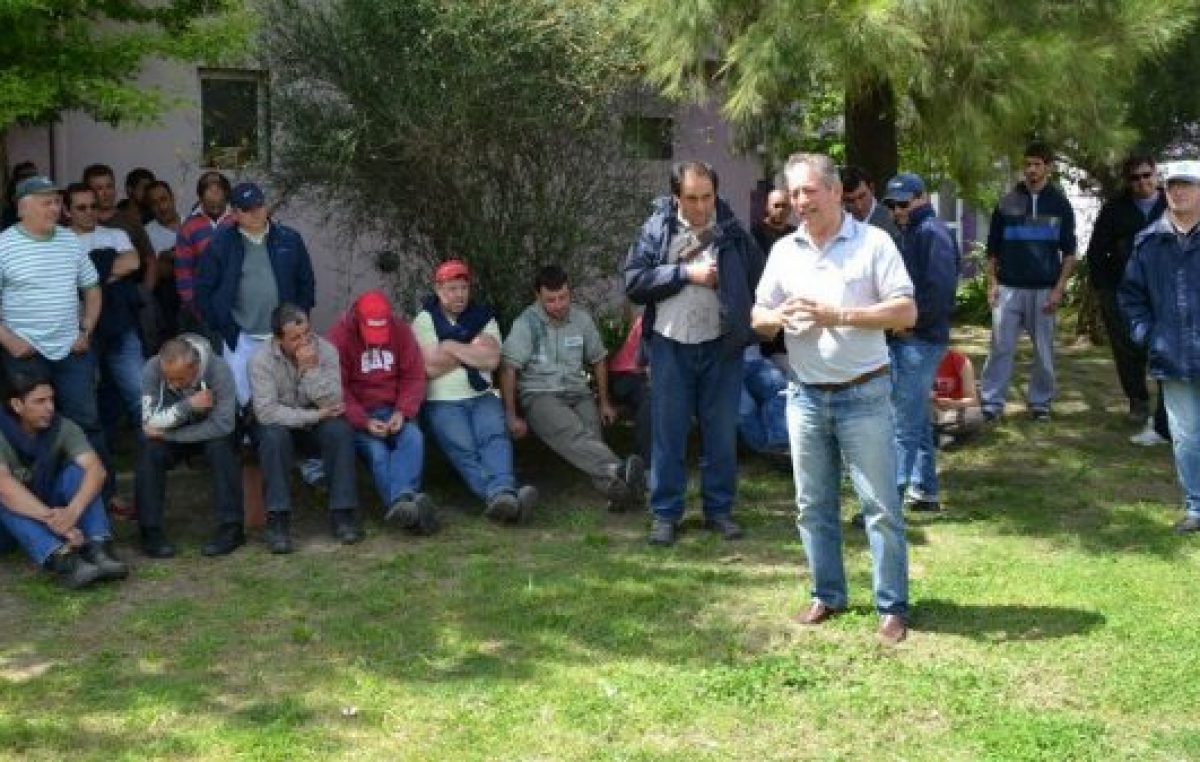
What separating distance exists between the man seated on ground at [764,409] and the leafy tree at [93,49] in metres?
3.39

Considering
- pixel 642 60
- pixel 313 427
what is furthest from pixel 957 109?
pixel 313 427

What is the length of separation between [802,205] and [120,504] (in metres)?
4.06

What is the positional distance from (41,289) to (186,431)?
3.19 feet

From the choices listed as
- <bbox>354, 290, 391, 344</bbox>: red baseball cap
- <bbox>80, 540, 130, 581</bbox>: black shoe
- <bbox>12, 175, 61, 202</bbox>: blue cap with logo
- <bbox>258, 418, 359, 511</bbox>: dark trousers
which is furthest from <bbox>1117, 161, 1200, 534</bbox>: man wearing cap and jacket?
<bbox>12, 175, 61, 202</bbox>: blue cap with logo

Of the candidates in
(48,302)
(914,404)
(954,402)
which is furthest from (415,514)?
(954,402)

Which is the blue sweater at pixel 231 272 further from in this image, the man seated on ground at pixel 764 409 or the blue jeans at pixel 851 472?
the blue jeans at pixel 851 472

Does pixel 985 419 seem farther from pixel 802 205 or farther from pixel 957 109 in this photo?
pixel 802 205

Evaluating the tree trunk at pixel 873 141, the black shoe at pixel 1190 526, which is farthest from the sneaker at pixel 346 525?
the black shoe at pixel 1190 526

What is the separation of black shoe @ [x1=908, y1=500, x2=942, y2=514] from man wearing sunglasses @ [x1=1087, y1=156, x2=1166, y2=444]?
7.67 ft

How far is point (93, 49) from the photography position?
700 cm

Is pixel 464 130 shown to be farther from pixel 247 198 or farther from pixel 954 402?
pixel 954 402

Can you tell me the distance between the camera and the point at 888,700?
461cm

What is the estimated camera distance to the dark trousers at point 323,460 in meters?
6.68

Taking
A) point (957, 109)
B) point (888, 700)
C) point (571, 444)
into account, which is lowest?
point (888, 700)
